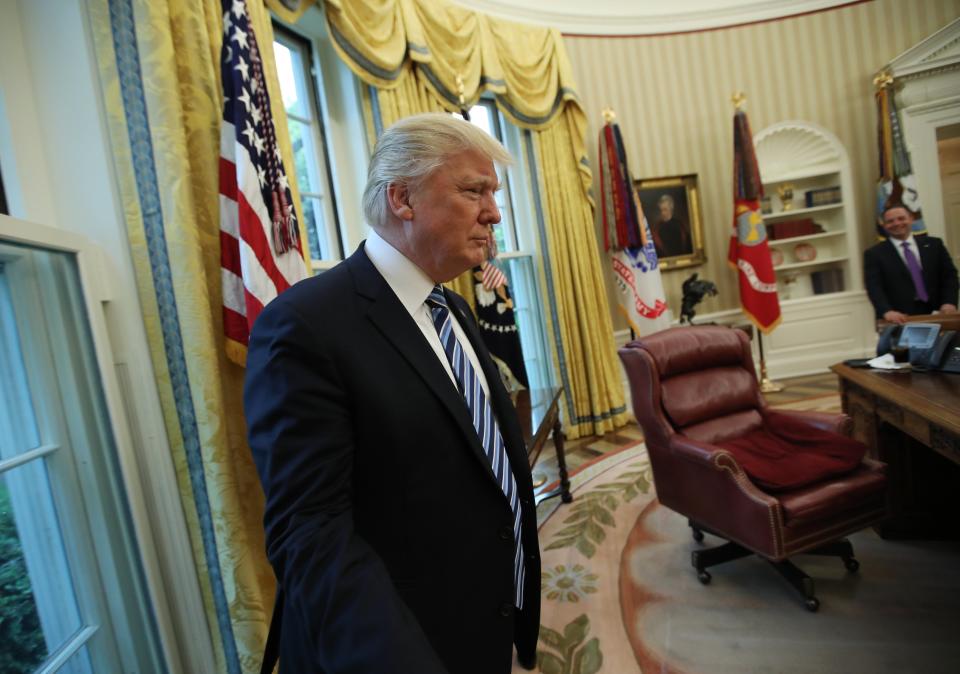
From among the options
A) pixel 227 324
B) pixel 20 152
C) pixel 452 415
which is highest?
pixel 20 152

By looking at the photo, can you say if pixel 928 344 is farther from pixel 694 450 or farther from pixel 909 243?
pixel 909 243

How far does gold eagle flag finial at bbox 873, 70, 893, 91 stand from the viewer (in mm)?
5523

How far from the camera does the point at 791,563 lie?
2.19 meters

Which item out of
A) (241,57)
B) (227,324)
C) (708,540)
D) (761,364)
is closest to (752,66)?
(761,364)

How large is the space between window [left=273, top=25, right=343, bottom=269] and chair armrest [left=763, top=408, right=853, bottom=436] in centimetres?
277

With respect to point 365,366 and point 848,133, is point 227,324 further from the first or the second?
point 848,133

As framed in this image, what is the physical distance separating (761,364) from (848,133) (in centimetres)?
294

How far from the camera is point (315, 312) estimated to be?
0.83 m

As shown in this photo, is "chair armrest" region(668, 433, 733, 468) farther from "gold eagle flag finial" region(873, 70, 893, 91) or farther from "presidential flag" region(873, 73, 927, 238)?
"gold eagle flag finial" region(873, 70, 893, 91)

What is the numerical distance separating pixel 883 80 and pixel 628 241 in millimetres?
3387

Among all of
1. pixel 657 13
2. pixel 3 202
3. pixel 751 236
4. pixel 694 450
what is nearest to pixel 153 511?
pixel 3 202

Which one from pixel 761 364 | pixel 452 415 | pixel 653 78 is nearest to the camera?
pixel 452 415

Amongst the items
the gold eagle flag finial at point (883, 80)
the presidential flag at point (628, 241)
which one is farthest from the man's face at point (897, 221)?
the gold eagle flag finial at point (883, 80)

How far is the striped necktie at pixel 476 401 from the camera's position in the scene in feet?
3.33
